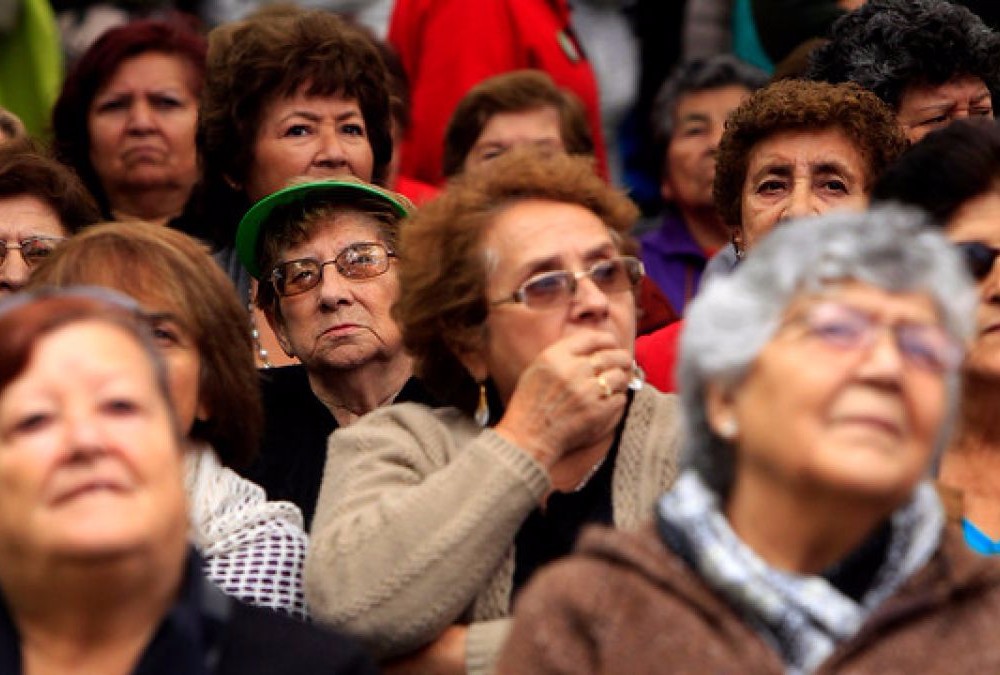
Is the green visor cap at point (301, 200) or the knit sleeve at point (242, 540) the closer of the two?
the knit sleeve at point (242, 540)

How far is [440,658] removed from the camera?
158 inches

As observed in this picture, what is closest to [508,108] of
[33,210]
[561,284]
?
[33,210]

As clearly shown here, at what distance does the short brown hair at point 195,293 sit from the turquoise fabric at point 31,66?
317cm

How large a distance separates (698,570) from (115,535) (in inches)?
35.3

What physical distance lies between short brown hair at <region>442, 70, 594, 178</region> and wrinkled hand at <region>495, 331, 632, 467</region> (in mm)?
2850

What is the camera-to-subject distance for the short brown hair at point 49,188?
5.32 m

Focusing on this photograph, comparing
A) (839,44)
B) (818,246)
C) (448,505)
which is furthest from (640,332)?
(818,246)

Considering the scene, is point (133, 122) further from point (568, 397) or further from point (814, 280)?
point (814, 280)

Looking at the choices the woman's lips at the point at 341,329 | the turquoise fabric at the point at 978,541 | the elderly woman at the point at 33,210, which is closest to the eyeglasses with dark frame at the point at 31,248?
the elderly woman at the point at 33,210

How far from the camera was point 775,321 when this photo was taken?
A: 3.26 m

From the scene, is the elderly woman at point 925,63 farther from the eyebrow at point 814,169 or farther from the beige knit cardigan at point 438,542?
the beige knit cardigan at point 438,542

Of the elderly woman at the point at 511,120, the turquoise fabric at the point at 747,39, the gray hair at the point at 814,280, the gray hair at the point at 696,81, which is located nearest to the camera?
the gray hair at the point at 814,280

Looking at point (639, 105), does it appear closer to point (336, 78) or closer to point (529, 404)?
point (336, 78)

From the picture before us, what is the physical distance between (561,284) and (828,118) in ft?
3.82
